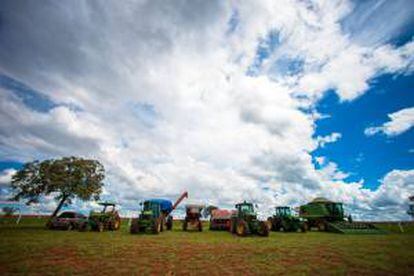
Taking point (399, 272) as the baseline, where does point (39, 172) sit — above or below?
above

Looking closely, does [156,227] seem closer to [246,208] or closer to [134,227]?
[134,227]

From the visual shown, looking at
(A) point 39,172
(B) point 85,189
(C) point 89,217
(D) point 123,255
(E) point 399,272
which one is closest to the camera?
(E) point 399,272

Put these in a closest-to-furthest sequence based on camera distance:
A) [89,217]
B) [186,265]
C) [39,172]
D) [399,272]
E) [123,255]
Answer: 1. [399,272]
2. [186,265]
3. [123,255]
4. [89,217]
5. [39,172]

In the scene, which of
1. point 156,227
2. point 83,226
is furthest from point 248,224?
point 83,226

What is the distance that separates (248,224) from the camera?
19203mm

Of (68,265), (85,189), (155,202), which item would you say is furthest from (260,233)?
(85,189)

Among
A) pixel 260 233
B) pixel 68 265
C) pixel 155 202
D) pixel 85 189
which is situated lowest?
pixel 68 265

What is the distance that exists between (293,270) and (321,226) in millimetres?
22986

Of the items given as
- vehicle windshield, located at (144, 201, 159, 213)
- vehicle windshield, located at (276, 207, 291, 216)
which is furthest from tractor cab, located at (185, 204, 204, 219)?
vehicle windshield, located at (276, 207, 291, 216)

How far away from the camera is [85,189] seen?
91.7 ft

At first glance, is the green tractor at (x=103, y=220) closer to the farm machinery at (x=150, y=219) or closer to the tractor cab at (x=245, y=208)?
the farm machinery at (x=150, y=219)

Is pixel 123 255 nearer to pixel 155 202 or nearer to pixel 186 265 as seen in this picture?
pixel 186 265

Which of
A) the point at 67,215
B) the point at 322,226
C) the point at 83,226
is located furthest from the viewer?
the point at 322,226

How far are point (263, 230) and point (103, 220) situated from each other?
45.2 ft
